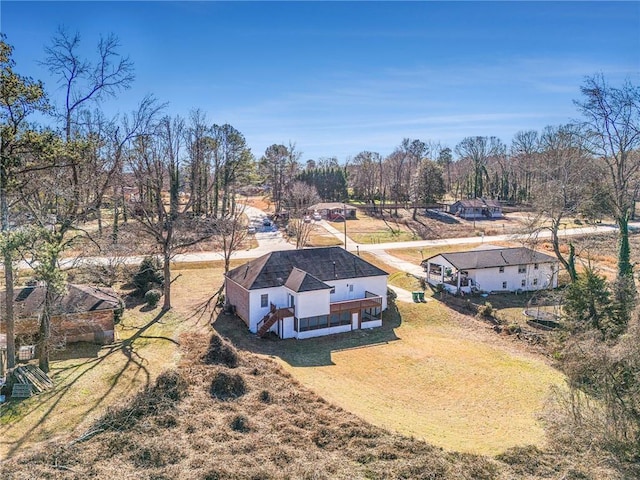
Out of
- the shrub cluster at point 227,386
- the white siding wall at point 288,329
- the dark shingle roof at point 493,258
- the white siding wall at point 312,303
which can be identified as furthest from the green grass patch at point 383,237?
the shrub cluster at point 227,386

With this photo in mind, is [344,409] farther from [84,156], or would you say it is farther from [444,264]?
[444,264]

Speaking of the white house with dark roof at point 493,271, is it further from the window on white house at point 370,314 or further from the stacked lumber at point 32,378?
the stacked lumber at point 32,378

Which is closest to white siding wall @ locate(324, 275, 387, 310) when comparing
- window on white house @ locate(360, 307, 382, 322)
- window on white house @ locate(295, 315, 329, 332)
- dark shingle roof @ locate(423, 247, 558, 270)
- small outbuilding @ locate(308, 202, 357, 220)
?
window on white house @ locate(360, 307, 382, 322)

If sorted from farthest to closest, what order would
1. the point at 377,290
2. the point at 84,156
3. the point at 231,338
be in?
the point at 377,290, the point at 231,338, the point at 84,156

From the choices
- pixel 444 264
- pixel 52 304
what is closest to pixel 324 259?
pixel 444 264

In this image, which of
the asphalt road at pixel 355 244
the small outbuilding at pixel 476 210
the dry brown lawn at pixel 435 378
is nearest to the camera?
the dry brown lawn at pixel 435 378

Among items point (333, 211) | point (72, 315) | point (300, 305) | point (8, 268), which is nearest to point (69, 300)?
point (72, 315)
